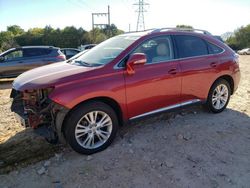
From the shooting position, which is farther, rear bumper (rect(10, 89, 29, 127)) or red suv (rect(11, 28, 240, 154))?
rear bumper (rect(10, 89, 29, 127))

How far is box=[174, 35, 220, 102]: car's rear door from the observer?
14.9 feet

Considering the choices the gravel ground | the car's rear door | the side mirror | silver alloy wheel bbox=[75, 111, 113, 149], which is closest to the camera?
the gravel ground

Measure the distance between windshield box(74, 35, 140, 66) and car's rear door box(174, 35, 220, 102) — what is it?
0.96 m

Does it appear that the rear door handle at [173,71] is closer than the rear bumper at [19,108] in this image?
No

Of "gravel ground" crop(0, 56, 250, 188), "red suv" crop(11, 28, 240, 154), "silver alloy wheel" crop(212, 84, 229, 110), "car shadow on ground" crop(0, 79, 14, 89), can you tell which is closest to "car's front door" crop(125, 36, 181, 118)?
"red suv" crop(11, 28, 240, 154)

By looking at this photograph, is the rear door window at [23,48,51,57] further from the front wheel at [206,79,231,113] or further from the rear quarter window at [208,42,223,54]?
the front wheel at [206,79,231,113]

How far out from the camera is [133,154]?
12.2 ft

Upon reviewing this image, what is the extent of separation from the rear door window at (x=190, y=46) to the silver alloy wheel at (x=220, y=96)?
0.84m

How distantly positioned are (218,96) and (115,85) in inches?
102

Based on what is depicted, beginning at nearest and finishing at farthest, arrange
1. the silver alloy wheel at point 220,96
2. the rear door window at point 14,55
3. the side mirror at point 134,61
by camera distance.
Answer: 1. the side mirror at point 134,61
2. the silver alloy wheel at point 220,96
3. the rear door window at point 14,55

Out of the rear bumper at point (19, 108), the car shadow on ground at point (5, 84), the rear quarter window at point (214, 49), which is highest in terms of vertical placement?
the rear quarter window at point (214, 49)

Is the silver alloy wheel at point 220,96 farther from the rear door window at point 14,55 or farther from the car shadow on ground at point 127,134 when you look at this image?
the rear door window at point 14,55

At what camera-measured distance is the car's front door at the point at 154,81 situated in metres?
3.95

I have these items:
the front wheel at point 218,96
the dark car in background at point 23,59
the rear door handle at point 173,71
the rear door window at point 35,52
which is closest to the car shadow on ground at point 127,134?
the front wheel at point 218,96
